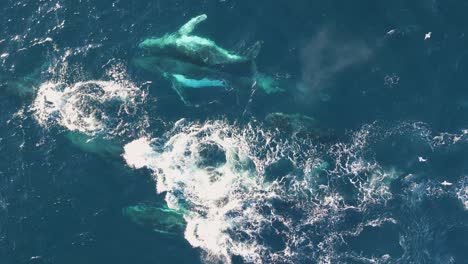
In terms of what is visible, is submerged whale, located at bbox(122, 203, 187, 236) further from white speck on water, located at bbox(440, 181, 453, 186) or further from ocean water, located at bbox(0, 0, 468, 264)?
white speck on water, located at bbox(440, 181, 453, 186)

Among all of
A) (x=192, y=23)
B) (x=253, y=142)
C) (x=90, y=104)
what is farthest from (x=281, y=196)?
(x=90, y=104)

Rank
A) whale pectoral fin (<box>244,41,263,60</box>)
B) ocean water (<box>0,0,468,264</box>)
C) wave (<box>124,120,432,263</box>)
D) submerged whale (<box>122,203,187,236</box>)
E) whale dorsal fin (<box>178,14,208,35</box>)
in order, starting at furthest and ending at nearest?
whale dorsal fin (<box>178,14,208,35</box>) < whale pectoral fin (<box>244,41,263,60</box>) < submerged whale (<box>122,203,187,236</box>) < wave (<box>124,120,432,263</box>) < ocean water (<box>0,0,468,264</box>)

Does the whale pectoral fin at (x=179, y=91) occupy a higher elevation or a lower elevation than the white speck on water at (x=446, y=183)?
lower

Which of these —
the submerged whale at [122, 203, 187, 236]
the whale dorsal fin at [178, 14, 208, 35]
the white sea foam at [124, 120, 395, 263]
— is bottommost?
the submerged whale at [122, 203, 187, 236]

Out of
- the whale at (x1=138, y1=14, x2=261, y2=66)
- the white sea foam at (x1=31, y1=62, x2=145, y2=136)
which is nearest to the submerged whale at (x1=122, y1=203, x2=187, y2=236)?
the white sea foam at (x1=31, y1=62, x2=145, y2=136)

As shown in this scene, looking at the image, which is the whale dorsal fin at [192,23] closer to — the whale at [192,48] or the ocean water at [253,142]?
the whale at [192,48]

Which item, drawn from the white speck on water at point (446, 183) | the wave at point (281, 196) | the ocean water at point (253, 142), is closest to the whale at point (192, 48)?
the ocean water at point (253, 142)
